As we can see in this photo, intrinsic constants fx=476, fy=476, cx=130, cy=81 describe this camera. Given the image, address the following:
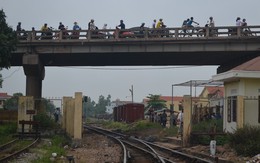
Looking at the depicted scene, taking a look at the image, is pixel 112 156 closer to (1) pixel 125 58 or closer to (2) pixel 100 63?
(1) pixel 125 58

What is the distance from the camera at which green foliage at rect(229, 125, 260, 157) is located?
56.5 feet

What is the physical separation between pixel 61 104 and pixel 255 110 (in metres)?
14.2

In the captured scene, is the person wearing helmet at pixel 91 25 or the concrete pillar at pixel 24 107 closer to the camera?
the concrete pillar at pixel 24 107

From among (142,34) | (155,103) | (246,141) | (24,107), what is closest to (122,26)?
(142,34)

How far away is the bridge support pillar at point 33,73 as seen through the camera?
3853 centimetres

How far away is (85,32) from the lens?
3781 cm

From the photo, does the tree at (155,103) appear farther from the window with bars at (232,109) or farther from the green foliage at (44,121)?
the window with bars at (232,109)

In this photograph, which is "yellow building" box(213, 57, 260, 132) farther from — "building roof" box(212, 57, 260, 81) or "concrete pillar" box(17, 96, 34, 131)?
"concrete pillar" box(17, 96, 34, 131)

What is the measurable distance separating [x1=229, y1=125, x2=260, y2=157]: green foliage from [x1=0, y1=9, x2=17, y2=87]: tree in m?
16.0

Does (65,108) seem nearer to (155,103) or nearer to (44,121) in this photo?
(44,121)

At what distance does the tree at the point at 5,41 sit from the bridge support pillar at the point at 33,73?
22.4 feet

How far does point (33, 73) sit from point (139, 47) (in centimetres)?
946

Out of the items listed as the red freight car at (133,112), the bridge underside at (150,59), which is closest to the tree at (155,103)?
the red freight car at (133,112)

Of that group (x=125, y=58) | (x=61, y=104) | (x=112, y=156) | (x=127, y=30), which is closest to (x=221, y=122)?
(x=112, y=156)
